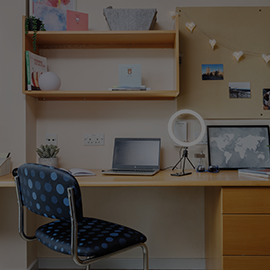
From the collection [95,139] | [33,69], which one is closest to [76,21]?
[33,69]

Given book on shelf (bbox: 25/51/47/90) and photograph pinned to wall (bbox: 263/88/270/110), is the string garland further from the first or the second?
book on shelf (bbox: 25/51/47/90)

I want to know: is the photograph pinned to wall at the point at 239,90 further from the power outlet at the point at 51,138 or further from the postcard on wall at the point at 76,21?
the power outlet at the point at 51,138

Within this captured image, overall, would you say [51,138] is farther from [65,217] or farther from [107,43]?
[65,217]

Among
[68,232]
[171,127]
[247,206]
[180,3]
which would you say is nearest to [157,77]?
[171,127]

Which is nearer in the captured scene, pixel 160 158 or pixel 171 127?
pixel 171 127

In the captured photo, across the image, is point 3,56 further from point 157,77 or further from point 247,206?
point 247,206

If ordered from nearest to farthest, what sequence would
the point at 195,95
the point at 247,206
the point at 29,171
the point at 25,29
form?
the point at 29,171 < the point at 247,206 < the point at 25,29 < the point at 195,95

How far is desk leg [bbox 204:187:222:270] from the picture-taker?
1.41 m

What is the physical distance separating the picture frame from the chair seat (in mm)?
900

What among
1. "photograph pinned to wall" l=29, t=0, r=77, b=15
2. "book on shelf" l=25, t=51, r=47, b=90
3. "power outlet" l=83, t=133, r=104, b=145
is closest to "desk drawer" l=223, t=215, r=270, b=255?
"power outlet" l=83, t=133, r=104, b=145

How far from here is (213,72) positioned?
6.11 feet

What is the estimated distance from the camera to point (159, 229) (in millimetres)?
1905

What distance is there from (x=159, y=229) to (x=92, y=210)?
1.71 ft

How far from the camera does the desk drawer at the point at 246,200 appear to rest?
1.34m
